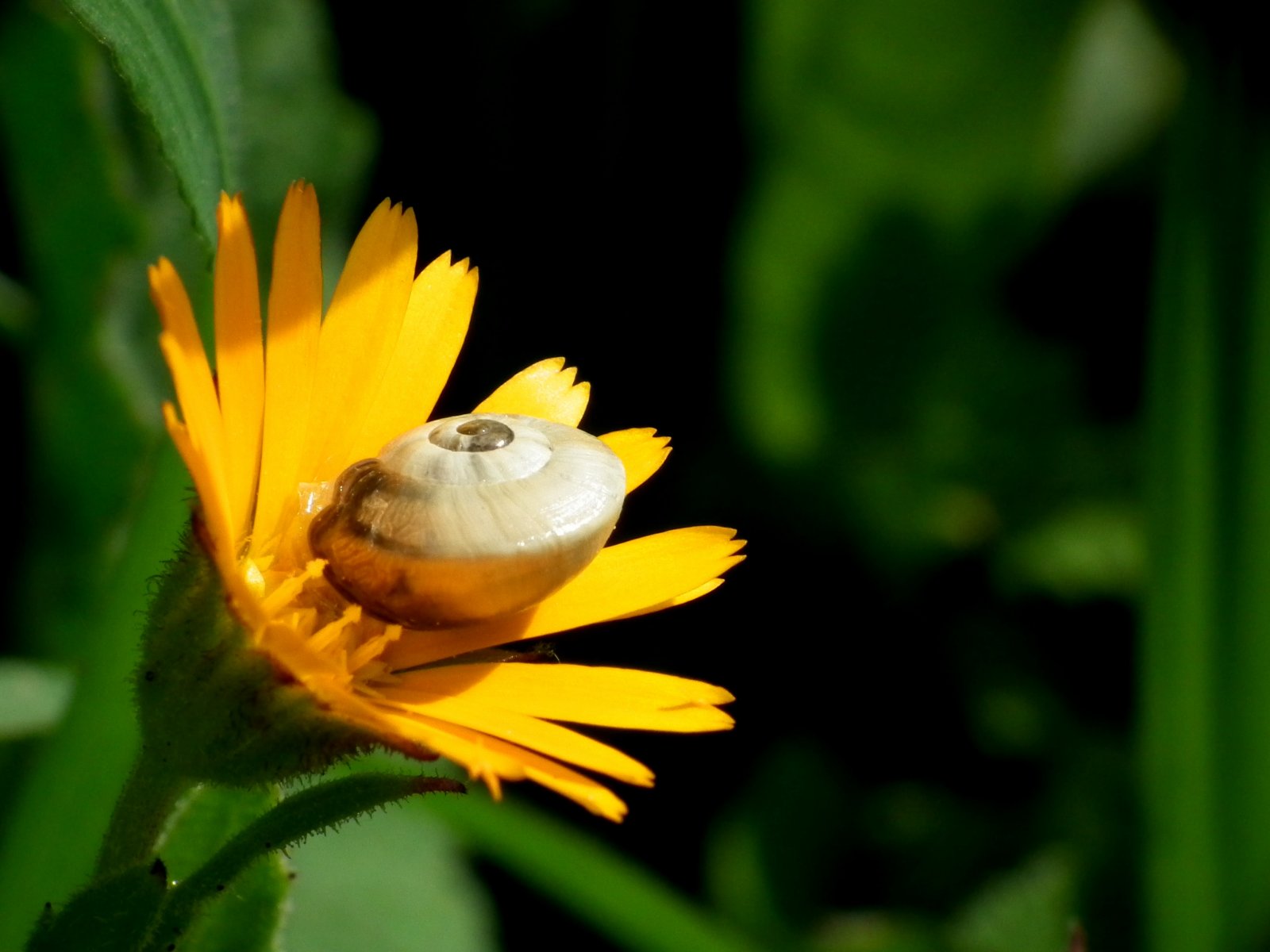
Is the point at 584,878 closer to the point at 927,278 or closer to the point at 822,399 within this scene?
the point at 822,399

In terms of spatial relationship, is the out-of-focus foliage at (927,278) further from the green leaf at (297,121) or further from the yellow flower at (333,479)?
the yellow flower at (333,479)

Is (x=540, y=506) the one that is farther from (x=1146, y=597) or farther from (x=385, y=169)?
(x=385, y=169)

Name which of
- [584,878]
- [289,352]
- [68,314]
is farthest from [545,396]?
[68,314]

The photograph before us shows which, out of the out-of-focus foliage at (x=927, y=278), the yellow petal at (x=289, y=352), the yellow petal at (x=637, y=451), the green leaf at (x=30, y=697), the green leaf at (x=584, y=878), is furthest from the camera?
the out-of-focus foliage at (x=927, y=278)

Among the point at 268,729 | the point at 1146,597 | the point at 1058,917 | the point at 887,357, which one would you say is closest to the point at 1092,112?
the point at 887,357

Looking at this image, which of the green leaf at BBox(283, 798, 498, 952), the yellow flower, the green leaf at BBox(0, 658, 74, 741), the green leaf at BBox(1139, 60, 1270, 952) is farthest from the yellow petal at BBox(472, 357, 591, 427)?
the green leaf at BBox(1139, 60, 1270, 952)

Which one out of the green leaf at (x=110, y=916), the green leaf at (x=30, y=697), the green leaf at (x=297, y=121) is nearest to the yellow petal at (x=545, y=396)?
the green leaf at (x=110, y=916)

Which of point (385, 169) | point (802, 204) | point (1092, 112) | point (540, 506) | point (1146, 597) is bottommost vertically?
point (540, 506)
